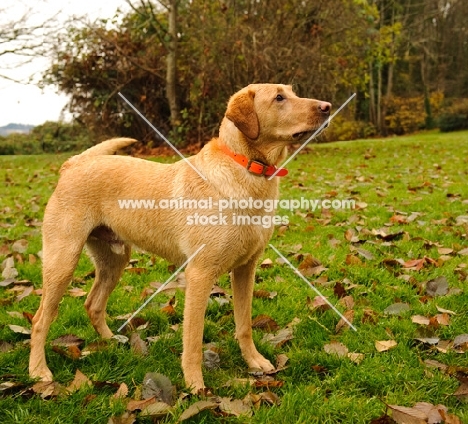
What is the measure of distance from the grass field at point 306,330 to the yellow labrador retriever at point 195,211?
24 centimetres

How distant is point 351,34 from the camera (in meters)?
16.8

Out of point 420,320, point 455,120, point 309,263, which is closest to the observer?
point 420,320

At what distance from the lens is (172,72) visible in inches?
646

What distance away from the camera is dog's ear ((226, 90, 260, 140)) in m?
2.89

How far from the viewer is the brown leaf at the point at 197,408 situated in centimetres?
237

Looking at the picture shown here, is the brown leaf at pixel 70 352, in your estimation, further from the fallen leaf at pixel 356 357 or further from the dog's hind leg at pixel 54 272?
the fallen leaf at pixel 356 357

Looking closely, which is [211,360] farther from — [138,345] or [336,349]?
[336,349]

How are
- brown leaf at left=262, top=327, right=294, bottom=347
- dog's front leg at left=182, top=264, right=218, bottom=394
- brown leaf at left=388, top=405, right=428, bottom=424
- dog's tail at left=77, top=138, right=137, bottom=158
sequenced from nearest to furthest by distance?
1. brown leaf at left=388, top=405, right=428, bottom=424
2. dog's front leg at left=182, top=264, right=218, bottom=394
3. brown leaf at left=262, top=327, right=294, bottom=347
4. dog's tail at left=77, top=138, right=137, bottom=158

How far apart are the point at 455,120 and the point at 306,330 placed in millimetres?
29246

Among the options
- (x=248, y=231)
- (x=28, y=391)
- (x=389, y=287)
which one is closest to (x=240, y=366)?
(x=248, y=231)

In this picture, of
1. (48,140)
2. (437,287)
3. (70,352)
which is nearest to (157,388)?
(70,352)

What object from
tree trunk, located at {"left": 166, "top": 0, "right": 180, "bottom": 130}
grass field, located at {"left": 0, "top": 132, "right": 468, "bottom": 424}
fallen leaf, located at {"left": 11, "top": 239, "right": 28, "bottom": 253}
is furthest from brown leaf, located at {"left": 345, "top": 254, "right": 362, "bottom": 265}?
tree trunk, located at {"left": 166, "top": 0, "right": 180, "bottom": 130}

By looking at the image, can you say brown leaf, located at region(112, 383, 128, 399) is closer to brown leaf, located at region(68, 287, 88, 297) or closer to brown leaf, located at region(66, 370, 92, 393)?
brown leaf, located at region(66, 370, 92, 393)

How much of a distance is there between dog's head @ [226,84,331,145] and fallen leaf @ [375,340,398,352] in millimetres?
1426
